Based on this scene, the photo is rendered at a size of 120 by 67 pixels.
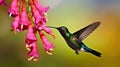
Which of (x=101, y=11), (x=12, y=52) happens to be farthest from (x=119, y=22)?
(x=12, y=52)

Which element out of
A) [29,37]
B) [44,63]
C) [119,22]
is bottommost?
[44,63]

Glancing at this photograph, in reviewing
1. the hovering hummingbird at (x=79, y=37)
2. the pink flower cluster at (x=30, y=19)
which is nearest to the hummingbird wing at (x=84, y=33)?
the hovering hummingbird at (x=79, y=37)

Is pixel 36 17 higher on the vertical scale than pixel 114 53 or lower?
higher

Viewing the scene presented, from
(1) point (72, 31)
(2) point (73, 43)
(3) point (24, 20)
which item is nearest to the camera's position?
(3) point (24, 20)

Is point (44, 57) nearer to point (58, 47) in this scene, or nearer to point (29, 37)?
point (58, 47)

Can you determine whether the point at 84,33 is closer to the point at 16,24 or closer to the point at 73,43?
the point at 73,43

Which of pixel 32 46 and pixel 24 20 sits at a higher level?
pixel 24 20

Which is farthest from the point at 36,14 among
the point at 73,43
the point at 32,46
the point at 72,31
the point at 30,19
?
the point at 72,31

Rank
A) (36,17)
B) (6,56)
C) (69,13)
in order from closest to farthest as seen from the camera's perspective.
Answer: (36,17) → (6,56) → (69,13)
